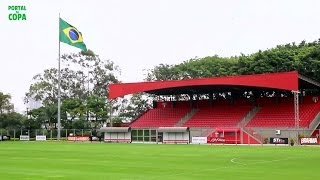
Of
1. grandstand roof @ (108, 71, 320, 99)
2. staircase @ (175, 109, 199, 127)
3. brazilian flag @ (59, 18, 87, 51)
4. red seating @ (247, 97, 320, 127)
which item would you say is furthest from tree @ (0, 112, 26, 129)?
red seating @ (247, 97, 320, 127)

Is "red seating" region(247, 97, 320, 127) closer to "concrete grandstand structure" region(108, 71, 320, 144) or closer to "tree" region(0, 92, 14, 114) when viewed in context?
"concrete grandstand structure" region(108, 71, 320, 144)

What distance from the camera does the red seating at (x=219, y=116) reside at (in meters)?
69.2

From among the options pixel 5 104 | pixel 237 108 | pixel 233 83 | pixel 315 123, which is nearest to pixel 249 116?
pixel 237 108

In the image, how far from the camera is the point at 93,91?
10688 cm

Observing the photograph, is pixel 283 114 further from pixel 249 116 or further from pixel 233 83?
pixel 233 83

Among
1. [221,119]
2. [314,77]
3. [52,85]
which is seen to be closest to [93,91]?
[52,85]

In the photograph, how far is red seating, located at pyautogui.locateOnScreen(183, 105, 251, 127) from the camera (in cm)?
6925

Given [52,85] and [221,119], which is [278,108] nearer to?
[221,119]

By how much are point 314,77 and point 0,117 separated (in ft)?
179

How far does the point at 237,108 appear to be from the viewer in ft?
238

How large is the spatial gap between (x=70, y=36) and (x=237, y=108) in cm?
2573

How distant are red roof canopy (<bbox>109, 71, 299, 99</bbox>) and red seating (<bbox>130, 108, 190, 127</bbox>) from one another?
7.35 meters

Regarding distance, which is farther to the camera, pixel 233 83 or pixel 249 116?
pixel 249 116

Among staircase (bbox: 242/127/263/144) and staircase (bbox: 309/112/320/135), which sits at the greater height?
staircase (bbox: 309/112/320/135)
